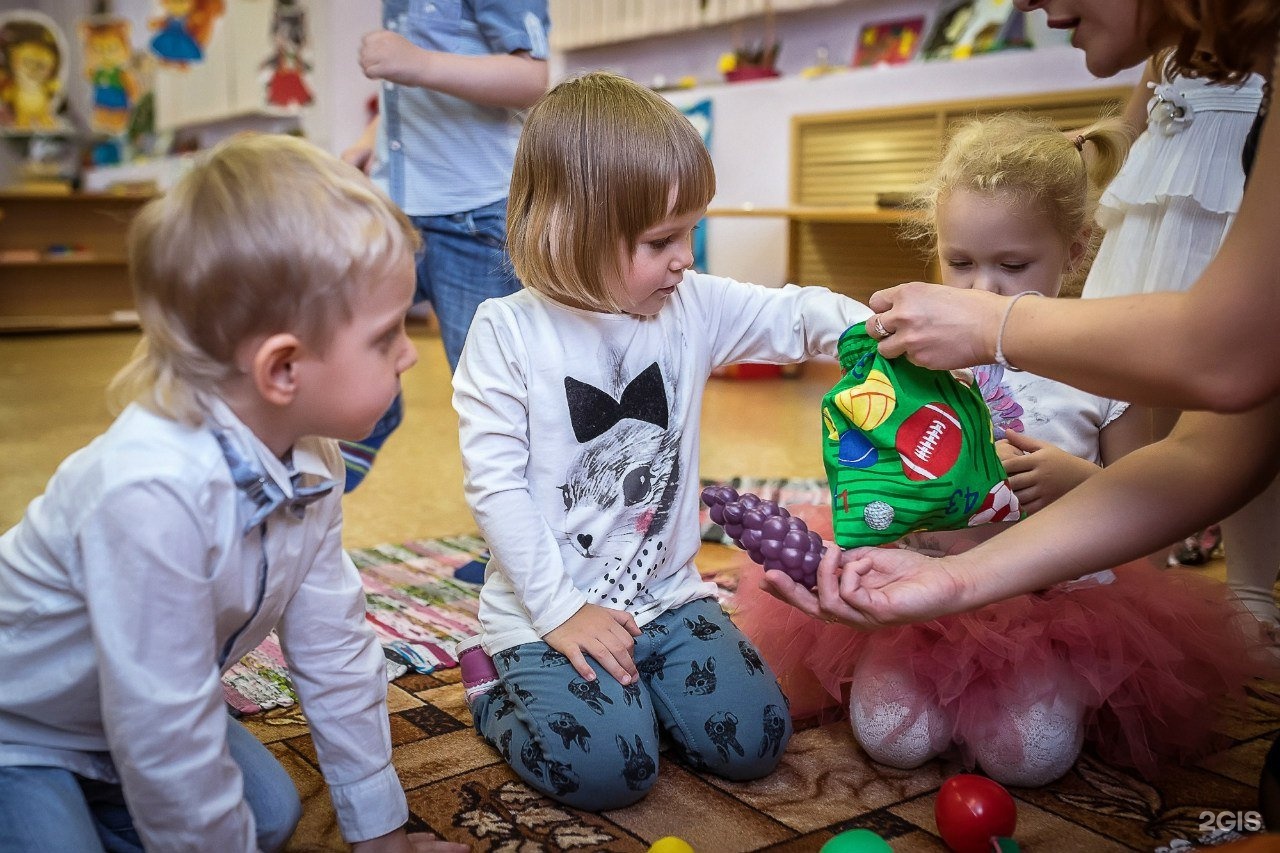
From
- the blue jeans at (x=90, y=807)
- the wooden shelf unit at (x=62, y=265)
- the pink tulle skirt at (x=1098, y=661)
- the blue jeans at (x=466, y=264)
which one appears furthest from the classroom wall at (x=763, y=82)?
the blue jeans at (x=90, y=807)

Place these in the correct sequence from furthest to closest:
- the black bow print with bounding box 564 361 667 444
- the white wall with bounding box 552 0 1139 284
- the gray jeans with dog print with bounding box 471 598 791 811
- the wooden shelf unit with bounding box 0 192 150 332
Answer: the wooden shelf unit with bounding box 0 192 150 332 < the white wall with bounding box 552 0 1139 284 < the black bow print with bounding box 564 361 667 444 < the gray jeans with dog print with bounding box 471 598 791 811

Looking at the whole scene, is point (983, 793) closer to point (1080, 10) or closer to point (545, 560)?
point (545, 560)

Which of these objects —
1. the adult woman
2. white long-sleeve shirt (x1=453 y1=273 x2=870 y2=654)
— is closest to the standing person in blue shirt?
white long-sleeve shirt (x1=453 y1=273 x2=870 y2=654)

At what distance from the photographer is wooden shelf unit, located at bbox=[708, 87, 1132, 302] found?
11.4ft

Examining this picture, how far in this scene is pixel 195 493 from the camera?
769mm

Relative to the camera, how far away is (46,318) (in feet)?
19.3

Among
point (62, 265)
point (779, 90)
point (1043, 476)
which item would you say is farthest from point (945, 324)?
point (62, 265)

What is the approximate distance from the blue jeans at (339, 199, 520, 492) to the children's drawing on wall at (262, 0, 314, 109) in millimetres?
4624

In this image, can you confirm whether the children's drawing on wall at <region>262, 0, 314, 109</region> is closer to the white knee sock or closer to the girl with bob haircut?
the girl with bob haircut

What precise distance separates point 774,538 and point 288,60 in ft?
18.6

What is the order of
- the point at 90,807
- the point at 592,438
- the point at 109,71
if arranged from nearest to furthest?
the point at 90,807 → the point at 592,438 → the point at 109,71

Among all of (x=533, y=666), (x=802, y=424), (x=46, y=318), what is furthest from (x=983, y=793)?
(x=46, y=318)

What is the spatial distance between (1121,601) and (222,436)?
0.89m

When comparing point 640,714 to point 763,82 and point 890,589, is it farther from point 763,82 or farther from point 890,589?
point 763,82
